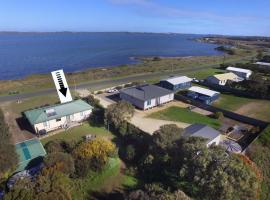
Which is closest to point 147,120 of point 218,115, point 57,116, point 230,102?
point 218,115

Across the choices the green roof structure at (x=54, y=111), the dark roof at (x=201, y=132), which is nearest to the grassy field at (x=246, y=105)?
the dark roof at (x=201, y=132)

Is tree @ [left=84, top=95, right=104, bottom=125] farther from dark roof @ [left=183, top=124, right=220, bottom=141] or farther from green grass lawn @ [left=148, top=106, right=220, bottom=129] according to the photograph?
dark roof @ [left=183, top=124, right=220, bottom=141]

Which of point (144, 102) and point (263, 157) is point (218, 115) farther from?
point (263, 157)

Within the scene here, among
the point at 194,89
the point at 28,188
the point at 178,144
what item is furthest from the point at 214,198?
the point at 194,89

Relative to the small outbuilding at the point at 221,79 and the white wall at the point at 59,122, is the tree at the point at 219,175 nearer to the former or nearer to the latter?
the white wall at the point at 59,122

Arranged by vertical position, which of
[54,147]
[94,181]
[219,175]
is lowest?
[94,181]

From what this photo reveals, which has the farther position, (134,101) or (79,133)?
(134,101)

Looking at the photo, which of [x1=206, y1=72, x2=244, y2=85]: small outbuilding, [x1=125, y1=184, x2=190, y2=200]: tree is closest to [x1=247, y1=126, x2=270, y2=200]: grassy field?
[x1=125, y1=184, x2=190, y2=200]: tree
